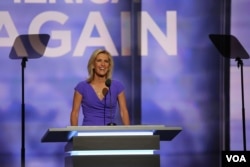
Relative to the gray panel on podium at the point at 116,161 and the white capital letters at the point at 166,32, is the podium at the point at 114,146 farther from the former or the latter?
the white capital letters at the point at 166,32

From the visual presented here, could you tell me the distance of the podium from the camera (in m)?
3.61

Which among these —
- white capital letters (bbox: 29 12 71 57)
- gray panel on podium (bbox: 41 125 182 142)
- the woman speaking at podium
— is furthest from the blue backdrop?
gray panel on podium (bbox: 41 125 182 142)

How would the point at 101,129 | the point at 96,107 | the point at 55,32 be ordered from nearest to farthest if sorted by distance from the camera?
1. the point at 101,129
2. the point at 96,107
3. the point at 55,32

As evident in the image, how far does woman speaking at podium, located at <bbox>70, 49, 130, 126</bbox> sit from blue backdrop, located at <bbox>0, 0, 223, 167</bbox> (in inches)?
49.0

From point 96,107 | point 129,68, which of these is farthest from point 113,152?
point 129,68

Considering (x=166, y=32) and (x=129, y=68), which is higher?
(x=166, y=32)

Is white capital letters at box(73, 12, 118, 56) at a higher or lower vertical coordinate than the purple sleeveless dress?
higher

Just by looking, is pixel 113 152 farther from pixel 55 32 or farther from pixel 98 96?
pixel 55 32

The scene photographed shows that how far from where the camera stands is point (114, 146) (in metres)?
3.65

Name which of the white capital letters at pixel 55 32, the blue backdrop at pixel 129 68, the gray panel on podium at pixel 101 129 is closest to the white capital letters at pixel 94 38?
the blue backdrop at pixel 129 68

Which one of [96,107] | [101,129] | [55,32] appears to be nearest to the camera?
[101,129]

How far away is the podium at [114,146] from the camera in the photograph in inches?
142

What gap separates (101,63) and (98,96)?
0.85ft

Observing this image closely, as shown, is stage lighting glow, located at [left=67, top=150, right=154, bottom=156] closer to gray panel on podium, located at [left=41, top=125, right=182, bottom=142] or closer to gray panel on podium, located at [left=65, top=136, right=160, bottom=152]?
gray panel on podium, located at [left=65, top=136, right=160, bottom=152]
